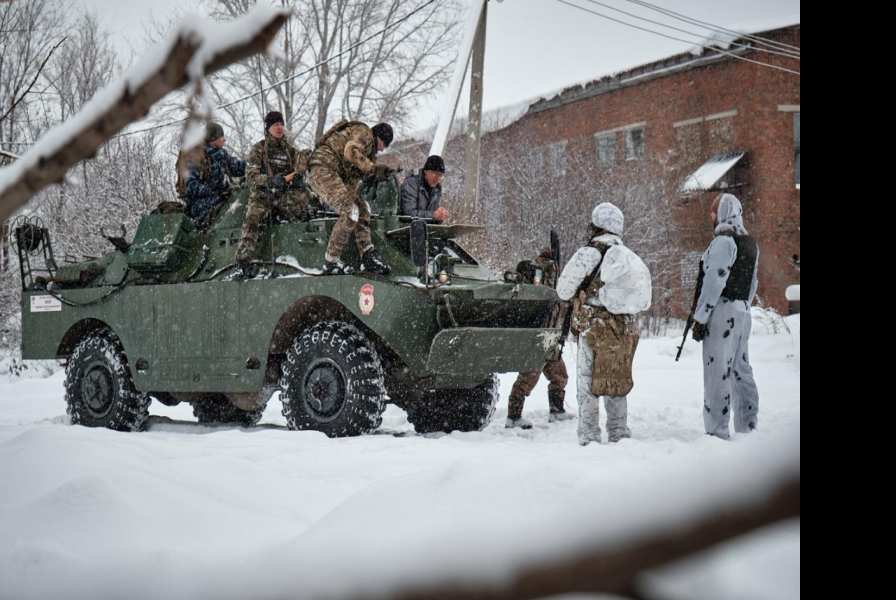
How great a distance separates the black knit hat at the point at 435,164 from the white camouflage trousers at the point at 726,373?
4.97 feet

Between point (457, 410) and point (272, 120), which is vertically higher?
point (272, 120)

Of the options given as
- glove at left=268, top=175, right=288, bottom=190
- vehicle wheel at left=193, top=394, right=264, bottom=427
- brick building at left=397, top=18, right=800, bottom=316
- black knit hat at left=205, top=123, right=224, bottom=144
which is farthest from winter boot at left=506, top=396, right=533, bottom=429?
black knit hat at left=205, top=123, right=224, bottom=144

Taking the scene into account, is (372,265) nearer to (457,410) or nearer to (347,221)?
(347,221)

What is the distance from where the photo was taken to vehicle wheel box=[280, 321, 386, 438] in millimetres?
4363

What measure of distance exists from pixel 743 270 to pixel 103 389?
387 centimetres

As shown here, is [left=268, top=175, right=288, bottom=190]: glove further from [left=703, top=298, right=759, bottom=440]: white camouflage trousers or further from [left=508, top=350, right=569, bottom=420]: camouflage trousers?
[left=703, top=298, right=759, bottom=440]: white camouflage trousers

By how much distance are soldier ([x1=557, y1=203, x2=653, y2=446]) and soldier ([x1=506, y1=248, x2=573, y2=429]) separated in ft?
2.80

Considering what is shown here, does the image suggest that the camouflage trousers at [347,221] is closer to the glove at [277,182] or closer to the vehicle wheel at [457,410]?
the glove at [277,182]

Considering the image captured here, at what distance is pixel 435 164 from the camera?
14.6ft

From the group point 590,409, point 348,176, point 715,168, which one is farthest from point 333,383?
point 715,168

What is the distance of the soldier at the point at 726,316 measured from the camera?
4262 millimetres

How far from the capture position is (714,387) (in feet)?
14.0

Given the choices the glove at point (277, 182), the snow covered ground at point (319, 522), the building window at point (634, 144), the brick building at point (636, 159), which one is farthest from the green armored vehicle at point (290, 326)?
the building window at point (634, 144)

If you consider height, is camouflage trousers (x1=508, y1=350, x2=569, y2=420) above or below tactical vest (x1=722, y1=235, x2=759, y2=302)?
below
